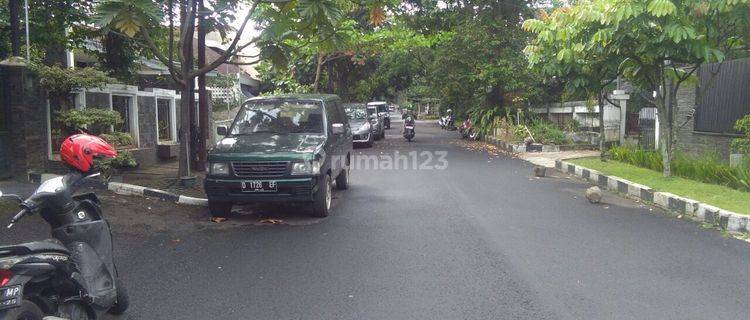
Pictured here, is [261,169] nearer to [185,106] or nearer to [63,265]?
[185,106]

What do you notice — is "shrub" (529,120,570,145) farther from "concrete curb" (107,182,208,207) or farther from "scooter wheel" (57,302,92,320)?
"scooter wheel" (57,302,92,320)

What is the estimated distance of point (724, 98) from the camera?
44.8ft

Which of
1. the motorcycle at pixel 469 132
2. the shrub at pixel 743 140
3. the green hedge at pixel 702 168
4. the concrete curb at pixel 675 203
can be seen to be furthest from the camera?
the motorcycle at pixel 469 132

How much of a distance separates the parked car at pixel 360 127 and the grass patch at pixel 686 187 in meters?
9.73

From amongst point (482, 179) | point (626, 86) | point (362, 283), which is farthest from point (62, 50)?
point (626, 86)

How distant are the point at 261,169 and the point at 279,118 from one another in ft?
5.34

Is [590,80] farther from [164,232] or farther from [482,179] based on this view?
[164,232]

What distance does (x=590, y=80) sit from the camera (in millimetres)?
13352

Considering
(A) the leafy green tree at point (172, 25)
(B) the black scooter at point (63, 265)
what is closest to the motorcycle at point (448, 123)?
(A) the leafy green tree at point (172, 25)

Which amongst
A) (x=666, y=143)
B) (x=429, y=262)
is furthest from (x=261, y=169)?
(x=666, y=143)

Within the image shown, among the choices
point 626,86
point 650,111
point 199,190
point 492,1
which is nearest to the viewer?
point 199,190

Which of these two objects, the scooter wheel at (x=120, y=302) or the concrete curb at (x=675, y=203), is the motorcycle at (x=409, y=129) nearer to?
the concrete curb at (x=675, y=203)

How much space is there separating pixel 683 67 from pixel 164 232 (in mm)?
12163

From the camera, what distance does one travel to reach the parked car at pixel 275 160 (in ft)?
27.3
